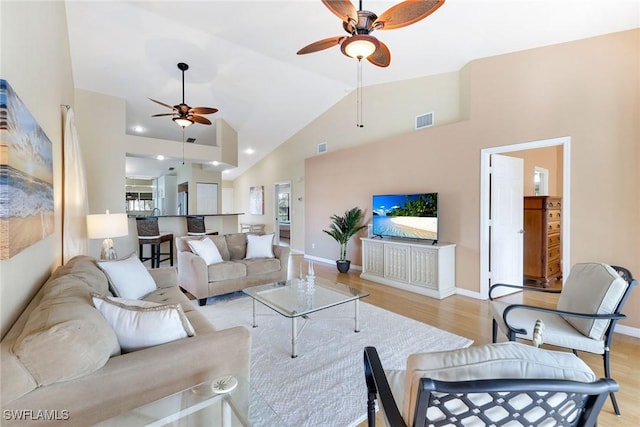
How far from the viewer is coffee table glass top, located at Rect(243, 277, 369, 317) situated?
2570mm

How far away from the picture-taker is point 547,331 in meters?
2.03

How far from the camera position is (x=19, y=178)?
1378 mm

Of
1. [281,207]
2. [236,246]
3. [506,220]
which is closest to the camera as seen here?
[506,220]

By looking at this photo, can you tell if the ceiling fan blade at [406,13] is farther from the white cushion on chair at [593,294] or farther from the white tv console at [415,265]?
the white tv console at [415,265]

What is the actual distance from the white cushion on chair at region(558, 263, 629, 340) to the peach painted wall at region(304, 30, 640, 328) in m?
1.21

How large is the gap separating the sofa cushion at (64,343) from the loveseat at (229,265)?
2331mm

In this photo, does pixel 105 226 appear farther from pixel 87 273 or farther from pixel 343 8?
pixel 343 8

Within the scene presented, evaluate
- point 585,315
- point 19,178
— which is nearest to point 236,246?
point 19,178

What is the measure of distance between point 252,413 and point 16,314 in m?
1.29

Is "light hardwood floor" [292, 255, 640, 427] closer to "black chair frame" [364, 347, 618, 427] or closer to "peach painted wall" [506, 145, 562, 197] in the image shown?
"black chair frame" [364, 347, 618, 427]

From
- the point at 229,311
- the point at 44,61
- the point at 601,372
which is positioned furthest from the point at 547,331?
the point at 44,61

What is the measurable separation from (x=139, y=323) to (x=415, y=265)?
3.68 m

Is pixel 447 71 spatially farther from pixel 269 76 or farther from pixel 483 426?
pixel 483 426

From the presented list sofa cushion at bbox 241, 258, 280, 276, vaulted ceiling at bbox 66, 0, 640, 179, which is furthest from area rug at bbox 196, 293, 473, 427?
vaulted ceiling at bbox 66, 0, 640, 179
